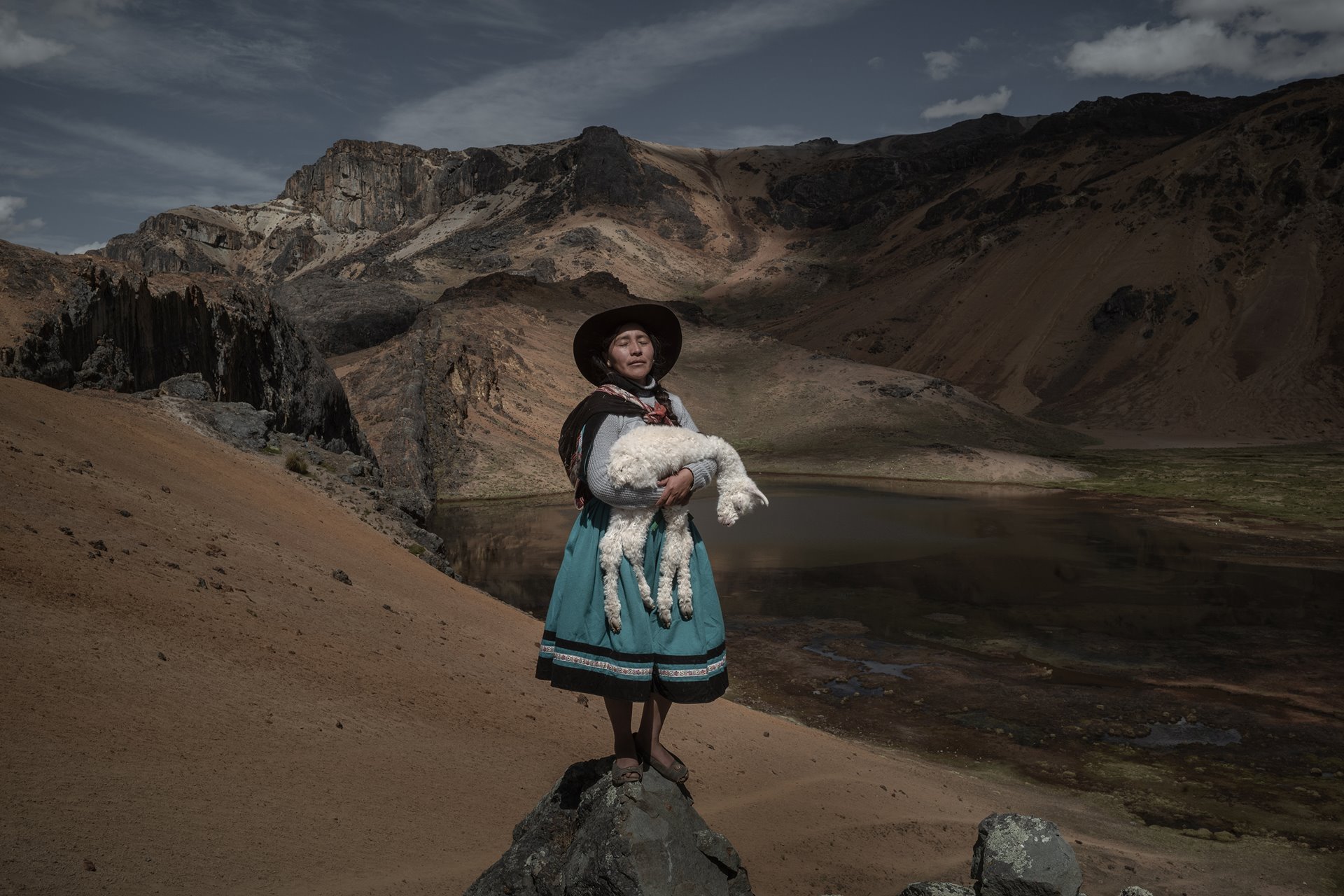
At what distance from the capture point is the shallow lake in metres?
9.55

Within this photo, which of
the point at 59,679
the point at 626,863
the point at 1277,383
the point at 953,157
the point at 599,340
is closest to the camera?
the point at 626,863

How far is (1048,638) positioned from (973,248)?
66.5 metres

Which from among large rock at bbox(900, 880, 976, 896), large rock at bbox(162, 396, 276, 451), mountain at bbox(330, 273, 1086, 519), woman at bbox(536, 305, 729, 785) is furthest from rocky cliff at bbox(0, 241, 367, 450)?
large rock at bbox(900, 880, 976, 896)

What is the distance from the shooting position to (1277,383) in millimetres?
51719

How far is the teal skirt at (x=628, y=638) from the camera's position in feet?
12.1

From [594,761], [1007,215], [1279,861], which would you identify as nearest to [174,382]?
[594,761]

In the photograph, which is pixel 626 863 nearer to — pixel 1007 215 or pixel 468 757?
pixel 468 757

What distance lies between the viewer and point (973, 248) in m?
75.1

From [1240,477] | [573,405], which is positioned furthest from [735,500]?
[573,405]

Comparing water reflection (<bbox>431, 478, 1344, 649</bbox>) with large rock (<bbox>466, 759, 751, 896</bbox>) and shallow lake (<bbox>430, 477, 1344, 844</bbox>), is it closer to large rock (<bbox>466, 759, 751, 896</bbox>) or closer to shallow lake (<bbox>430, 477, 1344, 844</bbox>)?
shallow lake (<bbox>430, 477, 1344, 844</bbox>)

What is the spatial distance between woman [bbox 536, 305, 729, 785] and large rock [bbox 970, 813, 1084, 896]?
6.11 feet

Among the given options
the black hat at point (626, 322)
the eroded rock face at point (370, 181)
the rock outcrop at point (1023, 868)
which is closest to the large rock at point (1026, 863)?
the rock outcrop at point (1023, 868)

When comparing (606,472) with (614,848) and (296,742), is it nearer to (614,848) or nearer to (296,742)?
(614,848)

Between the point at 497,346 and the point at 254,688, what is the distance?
3380 centimetres
